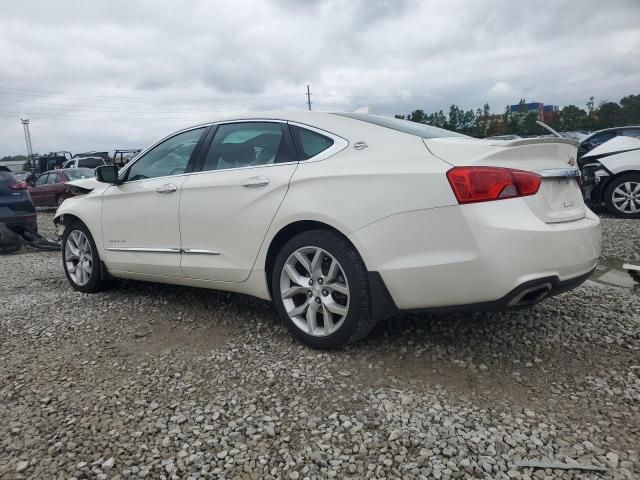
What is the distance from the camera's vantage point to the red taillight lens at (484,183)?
267cm

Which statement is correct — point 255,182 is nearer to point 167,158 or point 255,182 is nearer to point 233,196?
point 233,196

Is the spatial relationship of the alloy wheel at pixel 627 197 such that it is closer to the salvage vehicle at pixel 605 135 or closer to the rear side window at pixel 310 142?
the salvage vehicle at pixel 605 135

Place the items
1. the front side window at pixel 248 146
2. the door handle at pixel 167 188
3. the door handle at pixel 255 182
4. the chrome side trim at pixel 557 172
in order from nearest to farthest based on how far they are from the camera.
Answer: the chrome side trim at pixel 557 172
the door handle at pixel 255 182
the front side window at pixel 248 146
the door handle at pixel 167 188

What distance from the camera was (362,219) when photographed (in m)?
2.94

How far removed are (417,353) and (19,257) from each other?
270 inches

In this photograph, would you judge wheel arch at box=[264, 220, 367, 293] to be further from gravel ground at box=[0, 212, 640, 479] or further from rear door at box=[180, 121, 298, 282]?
gravel ground at box=[0, 212, 640, 479]

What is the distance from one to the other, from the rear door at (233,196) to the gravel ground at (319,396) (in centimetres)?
54

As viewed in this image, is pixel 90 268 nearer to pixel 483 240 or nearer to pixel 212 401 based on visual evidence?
pixel 212 401

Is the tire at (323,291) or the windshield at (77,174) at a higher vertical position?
the windshield at (77,174)

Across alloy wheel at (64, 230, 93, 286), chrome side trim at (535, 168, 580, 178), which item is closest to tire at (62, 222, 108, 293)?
alloy wheel at (64, 230, 93, 286)

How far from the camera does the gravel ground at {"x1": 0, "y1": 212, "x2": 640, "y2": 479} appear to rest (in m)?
2.23

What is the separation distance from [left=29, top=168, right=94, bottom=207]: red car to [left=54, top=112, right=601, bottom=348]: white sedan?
13231mm

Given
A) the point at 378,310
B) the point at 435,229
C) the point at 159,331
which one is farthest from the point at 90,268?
the point at 435,229

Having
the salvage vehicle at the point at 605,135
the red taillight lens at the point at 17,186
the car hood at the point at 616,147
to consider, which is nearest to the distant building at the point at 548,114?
the salvage vehicle at the point at 605,135
